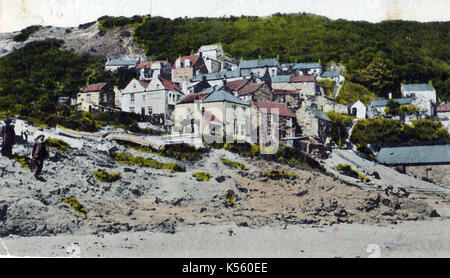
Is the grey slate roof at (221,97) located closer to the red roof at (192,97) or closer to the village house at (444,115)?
the red roof at (192,97)

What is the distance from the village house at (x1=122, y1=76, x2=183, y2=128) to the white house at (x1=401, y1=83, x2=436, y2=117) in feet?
20.7

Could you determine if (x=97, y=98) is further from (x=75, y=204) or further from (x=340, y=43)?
(x=340, y=43)

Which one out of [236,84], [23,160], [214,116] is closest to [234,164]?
[214,116]

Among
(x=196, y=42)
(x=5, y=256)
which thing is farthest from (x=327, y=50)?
(x=5, y=256)

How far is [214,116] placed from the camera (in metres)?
13.3

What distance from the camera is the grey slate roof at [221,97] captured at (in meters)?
13.5

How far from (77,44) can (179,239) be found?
7.37 meters

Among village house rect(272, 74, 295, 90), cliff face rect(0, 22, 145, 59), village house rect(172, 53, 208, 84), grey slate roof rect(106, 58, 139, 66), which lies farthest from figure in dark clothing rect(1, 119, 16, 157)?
village house rect(272, 74, 295, 90)

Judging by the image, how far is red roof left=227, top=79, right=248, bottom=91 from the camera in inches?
550

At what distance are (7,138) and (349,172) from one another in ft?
28.9

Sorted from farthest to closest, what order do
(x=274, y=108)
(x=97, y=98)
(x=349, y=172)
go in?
(x=97, y=98) < (x=274, y=108) < (x=349, y=172)

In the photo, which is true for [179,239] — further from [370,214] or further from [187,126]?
[370,214]

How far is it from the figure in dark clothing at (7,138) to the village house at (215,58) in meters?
5.46

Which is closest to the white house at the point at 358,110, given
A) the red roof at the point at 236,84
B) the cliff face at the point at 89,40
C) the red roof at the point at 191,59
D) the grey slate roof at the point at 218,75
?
the red roof at the point at 236,84
